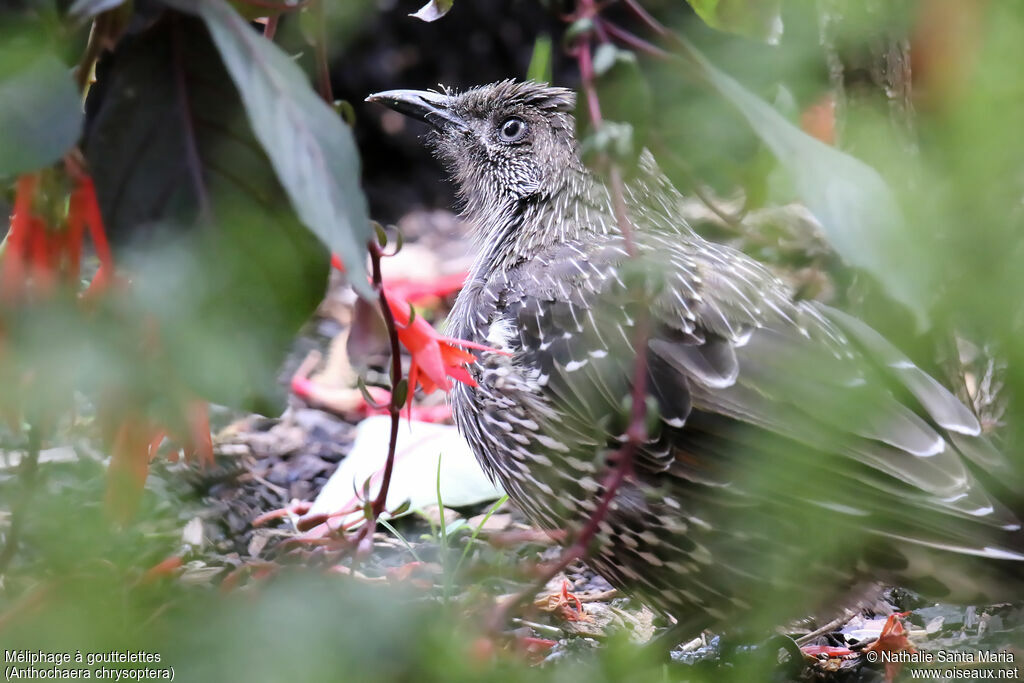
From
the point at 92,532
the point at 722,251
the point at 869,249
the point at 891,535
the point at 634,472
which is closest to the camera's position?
the point at 92,532

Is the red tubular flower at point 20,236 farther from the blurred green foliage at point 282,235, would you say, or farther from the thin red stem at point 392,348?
the thin red stem at point 392,348

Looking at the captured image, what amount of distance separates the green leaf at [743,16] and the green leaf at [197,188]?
81 centimetres

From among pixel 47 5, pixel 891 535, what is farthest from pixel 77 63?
pixel 891 535

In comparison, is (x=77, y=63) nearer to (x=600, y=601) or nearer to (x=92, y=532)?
(x=92, y=532)

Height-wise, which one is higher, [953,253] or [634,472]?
[953,253]

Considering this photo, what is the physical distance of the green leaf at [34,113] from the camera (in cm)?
102

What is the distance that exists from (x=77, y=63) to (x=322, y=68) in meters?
0.32

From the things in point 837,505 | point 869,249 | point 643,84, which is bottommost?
point 837,505

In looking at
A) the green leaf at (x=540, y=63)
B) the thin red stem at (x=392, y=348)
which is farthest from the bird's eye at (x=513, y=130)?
the thin red stem at (x=392, y=348)

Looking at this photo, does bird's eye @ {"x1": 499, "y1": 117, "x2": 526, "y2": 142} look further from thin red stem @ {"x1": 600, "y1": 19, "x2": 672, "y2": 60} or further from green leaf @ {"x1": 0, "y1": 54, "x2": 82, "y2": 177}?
green leaf @ {"x1": 0, "y1": 54, "x2": 82, "y2": 177}

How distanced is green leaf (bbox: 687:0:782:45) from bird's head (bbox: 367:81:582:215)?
1146 mm

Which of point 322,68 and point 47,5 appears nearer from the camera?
point 47,5

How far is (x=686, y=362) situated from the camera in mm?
2580

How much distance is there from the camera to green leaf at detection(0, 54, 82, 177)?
1018 mm
